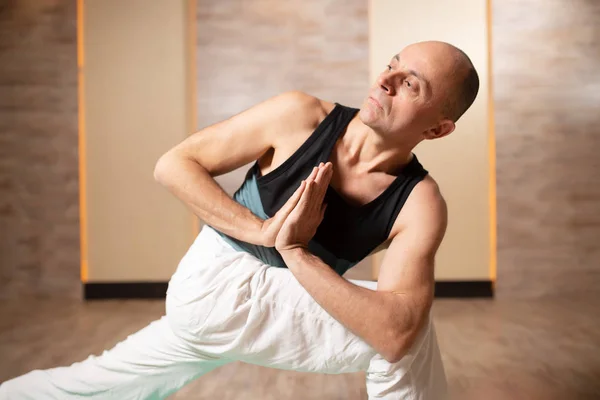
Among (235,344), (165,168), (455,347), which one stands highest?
(165,168)

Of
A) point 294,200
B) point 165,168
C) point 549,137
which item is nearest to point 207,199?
point 165,168

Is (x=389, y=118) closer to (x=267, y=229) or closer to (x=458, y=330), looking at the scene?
(x=267, y=229)

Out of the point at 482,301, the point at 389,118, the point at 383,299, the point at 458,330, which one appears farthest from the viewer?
the point at 482,301

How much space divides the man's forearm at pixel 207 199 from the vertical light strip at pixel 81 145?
2.70 m

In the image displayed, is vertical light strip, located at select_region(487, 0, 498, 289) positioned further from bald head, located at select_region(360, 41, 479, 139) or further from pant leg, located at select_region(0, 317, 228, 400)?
pant leg, located at select_region(0, 317, 228, 400)

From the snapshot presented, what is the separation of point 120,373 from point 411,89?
3.09ft

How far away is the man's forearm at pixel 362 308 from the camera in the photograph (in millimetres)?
1180

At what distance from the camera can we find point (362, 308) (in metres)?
1.19

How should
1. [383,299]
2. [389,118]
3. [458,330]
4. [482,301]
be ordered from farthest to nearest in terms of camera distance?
[482,301] < [458,330] < [389,118] < [383,299]

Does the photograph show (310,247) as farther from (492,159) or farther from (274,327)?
(492,159)

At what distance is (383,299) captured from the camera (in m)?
1.21

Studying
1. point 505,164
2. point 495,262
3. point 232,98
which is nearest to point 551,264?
point 495,262

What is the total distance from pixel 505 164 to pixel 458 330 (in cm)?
132

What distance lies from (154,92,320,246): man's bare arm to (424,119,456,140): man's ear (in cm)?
29
